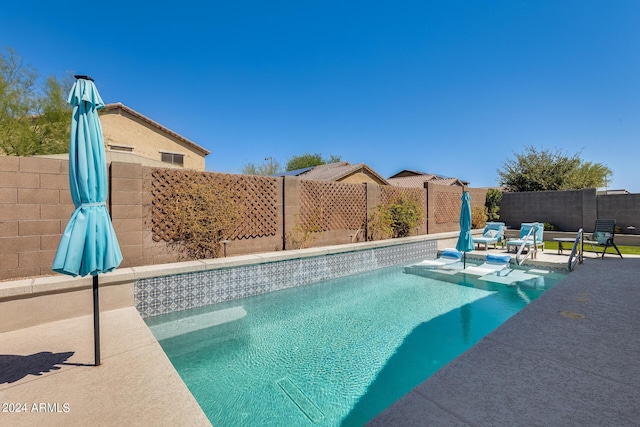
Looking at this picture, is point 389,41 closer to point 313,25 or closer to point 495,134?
point 313,25

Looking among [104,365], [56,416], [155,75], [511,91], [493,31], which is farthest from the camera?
[155,75]

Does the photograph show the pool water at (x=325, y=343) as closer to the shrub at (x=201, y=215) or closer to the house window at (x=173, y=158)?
the shrub at (x=201, y=215)

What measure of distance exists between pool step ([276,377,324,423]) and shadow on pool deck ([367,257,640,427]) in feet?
3.18

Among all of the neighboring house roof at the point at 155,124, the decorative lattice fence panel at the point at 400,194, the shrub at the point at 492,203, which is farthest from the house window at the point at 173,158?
the shrub at the point at 492,203

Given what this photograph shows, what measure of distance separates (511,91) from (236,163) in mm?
40194

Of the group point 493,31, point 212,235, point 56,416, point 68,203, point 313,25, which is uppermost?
point 313,25

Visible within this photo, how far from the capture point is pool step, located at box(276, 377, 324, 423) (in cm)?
321

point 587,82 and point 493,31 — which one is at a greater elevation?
point 493,31

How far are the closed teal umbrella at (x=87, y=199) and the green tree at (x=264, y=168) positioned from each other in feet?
142

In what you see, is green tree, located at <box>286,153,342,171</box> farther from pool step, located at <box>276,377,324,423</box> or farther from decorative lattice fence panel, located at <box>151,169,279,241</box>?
pool step, located at <box>276,377,324,423</box>

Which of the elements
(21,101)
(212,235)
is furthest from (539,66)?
(21,101)

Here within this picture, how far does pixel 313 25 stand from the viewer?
14250 mm

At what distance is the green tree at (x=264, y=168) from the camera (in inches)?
1831

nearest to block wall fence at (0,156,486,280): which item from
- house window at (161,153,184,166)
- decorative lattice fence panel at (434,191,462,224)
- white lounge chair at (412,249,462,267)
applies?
white lounge chair at (412,249,462,267)
